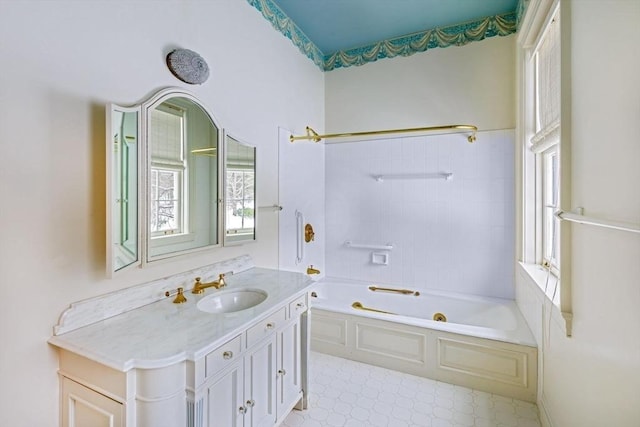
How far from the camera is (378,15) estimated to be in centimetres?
251

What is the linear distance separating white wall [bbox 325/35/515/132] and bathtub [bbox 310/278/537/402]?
167 cm

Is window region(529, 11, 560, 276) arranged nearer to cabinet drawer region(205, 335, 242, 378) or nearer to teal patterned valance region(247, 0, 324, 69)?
cabinet drawer region(205, 335, 242, 378)

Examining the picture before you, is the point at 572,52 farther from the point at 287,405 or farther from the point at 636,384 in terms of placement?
the point at 287,405

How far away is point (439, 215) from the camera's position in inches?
112

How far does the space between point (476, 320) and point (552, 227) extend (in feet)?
3.35

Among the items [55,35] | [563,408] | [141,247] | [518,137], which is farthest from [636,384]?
[55,35]

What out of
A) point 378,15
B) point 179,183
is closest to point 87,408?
point 179,183

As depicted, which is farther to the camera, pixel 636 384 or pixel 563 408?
pixel 563 408

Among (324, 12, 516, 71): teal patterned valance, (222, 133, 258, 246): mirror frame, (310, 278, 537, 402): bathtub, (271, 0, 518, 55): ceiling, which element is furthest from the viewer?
(324, 12, 516, 71): teal patterned valance

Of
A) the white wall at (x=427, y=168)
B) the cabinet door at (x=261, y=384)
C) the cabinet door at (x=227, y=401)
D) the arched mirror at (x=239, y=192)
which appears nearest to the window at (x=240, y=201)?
the arched mirror at (x=239, y=192)

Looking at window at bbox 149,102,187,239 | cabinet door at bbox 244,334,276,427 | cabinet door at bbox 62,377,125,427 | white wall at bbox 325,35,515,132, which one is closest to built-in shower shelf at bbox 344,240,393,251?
white wall at bbox 325,35,515,132

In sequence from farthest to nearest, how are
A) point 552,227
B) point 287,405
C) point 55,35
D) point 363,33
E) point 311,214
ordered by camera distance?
point 311,214
point 363,33
point 552,227
point 287,405
point 55,35

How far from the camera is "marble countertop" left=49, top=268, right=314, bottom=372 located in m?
0.95

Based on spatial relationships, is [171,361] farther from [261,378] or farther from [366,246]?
[366,246]
